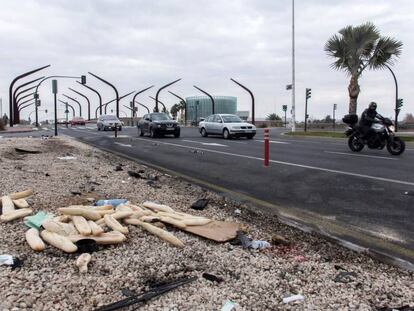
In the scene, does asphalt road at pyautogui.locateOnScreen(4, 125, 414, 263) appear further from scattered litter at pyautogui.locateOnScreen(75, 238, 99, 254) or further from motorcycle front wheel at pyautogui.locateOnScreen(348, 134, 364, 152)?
scattered litter at pyautogui.locateOnScreen(75, 238, 99, 254)

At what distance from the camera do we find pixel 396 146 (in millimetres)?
14484

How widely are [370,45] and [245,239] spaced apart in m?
29.0

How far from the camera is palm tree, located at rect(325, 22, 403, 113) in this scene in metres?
29.9

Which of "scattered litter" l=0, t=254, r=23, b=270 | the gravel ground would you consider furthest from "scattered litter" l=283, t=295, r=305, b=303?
"scattered litter" l=0, t=254, r=23, b=270

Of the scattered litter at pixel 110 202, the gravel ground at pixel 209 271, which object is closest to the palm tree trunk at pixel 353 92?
the gravel ground at pixel 209 271

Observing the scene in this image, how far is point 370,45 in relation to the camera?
99.7ft

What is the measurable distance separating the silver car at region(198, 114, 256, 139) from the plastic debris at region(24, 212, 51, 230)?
20.1 meters

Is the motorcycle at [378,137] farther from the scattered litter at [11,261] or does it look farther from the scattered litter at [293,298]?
the scattered litter at [11,261]

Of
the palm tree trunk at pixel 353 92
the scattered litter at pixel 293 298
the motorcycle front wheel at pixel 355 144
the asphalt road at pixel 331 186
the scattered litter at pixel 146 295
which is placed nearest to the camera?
the scattered litter at pixel 146 295

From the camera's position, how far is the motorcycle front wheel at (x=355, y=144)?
1565 cm

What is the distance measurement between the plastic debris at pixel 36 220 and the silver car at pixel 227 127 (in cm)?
2010

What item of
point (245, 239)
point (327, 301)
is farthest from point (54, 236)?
point (327, 301)

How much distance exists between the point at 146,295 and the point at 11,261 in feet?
4.22

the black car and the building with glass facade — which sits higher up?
the building with glass facade
